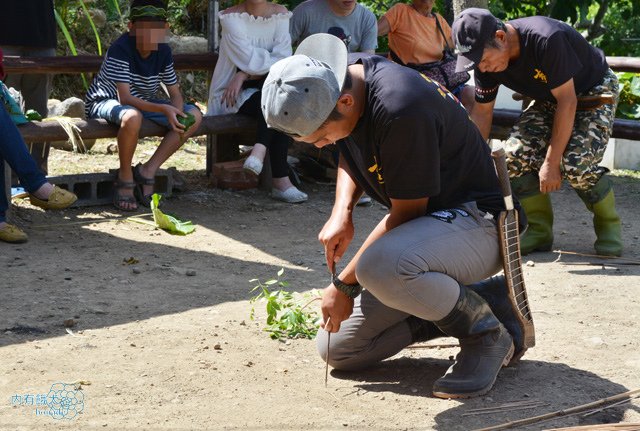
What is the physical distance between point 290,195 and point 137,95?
4.40 feet

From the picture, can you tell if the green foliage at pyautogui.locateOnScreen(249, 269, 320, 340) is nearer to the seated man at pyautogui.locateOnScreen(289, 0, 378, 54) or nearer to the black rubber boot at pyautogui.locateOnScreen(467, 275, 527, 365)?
the black rubber boot at pyautogui.locateOnScreen(467, 275, 527, 365)

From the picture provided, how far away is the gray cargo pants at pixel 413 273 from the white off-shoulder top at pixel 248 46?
3960 mm

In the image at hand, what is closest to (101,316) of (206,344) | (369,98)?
(206,344)

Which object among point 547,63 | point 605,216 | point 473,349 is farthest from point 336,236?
point 605,216

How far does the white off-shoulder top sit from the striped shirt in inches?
19.8

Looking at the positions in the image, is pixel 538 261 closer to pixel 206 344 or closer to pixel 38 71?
pixel 206 344

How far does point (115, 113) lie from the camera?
22.5 feet

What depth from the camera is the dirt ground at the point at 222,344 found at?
3521 mm

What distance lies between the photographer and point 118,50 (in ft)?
22.9

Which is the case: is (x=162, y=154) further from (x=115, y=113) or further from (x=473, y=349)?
(x=473, y=349)

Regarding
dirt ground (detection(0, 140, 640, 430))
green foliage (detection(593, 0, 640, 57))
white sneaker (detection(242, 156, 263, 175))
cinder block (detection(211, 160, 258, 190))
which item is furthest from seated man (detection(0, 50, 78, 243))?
green foliage (detection(593, 0, 640, 57))

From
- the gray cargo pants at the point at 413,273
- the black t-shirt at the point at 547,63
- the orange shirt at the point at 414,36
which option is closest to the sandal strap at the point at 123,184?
the orange shirt at the point at 414,36

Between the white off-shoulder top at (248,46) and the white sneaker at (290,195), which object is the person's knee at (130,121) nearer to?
the white off-shoulder top at (248,46)

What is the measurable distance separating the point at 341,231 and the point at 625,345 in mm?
1453
